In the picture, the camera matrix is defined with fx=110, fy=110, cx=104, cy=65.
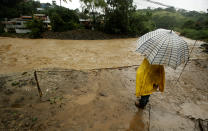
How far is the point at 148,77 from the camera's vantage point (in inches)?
77.1

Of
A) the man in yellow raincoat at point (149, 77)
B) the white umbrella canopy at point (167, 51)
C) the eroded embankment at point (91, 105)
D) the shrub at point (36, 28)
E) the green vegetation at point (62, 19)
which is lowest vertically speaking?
the eroded embankment at point (91, 105)

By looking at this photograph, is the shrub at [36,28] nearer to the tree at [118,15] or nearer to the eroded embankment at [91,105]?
the tree at [118,15]

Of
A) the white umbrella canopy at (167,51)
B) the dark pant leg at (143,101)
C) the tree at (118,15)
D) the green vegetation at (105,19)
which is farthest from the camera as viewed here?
the tree at (118,15)

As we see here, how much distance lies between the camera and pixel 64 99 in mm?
2619

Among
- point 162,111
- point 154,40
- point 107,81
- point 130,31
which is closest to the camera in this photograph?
point 154,40

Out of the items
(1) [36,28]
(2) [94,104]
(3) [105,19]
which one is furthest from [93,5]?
(2) [94,104]

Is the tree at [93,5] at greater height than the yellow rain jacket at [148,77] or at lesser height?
greater

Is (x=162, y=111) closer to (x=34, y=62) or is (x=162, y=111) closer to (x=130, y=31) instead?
(x=34, y=62)

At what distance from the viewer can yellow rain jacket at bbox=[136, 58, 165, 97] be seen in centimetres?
193

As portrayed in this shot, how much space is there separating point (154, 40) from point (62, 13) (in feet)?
41.2

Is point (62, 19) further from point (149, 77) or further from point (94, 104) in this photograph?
point (149, 77)

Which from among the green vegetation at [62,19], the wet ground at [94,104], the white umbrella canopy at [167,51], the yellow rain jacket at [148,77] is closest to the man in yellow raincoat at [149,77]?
the yellow rain jacket at [148,77]

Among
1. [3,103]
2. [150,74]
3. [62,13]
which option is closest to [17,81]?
[3,103]

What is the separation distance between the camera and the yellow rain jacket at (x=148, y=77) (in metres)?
1.93
